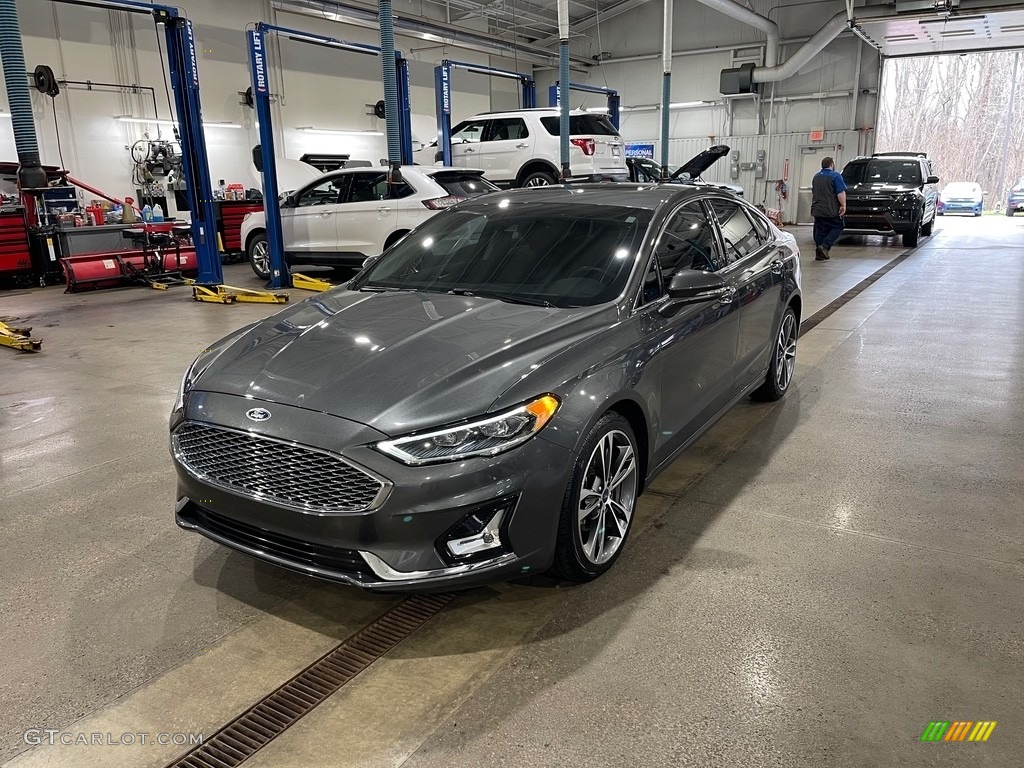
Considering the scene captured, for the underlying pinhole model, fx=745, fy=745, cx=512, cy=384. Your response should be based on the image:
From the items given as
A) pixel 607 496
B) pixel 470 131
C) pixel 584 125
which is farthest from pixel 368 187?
pixel 607 496

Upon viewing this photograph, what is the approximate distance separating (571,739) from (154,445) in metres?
3.30

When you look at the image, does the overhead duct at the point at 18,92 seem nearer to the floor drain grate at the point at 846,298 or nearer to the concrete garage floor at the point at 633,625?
the concrete garage floor at the point at 633,625

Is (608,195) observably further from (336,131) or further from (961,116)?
(961,116)

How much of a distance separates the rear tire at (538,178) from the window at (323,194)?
372cm

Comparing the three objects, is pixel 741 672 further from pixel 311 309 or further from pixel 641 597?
pixel 311 309

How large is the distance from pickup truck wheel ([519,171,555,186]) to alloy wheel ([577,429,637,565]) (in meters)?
10.3

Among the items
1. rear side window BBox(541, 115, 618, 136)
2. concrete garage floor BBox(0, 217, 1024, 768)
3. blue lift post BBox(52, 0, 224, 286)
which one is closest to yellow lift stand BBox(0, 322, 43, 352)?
concrete garage floor BBox(0, 217, 1024, 768)

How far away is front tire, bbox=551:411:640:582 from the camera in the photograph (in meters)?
2.53

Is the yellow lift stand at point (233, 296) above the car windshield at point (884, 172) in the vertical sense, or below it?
below

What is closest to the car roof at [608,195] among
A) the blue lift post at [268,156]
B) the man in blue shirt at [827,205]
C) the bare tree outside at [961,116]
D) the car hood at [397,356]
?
the car hood at [397,356]

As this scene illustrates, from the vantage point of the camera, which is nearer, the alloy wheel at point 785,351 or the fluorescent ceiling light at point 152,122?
the alloy wheel at point 785,351

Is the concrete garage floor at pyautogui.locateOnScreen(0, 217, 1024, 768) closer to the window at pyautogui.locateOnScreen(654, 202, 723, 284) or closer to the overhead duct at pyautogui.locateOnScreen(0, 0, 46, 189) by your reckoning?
the window at pyautogui.locateOnScreen(654, 202, 723, 284)

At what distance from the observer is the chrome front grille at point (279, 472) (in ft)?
7.38

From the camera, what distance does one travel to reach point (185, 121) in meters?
10.0
